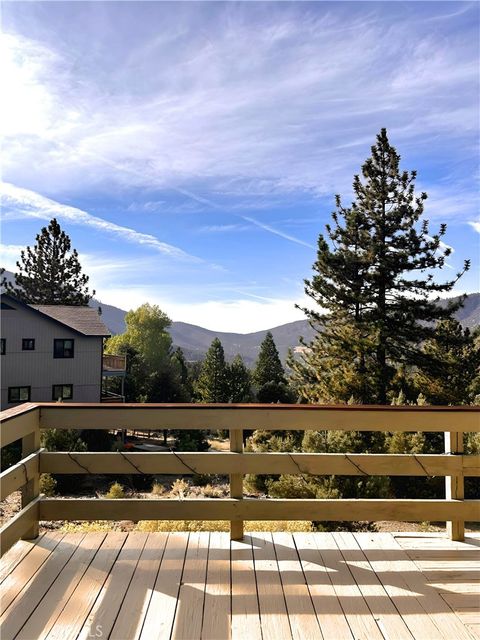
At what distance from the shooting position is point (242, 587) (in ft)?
8.59

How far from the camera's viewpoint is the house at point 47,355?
818 inches

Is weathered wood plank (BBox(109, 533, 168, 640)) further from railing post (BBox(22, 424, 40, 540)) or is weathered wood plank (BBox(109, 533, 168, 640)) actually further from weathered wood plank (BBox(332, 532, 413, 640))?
weathered wood plank (BBox(332, 532, 413, 640))

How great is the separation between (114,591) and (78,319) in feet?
73.1

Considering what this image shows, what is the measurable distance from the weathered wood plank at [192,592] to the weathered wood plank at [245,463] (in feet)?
1.43

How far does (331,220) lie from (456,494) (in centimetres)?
1956

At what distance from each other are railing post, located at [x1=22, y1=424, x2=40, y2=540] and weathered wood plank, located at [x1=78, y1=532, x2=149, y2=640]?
0.64m

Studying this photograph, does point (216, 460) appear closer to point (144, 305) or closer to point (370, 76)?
point (370, 76)

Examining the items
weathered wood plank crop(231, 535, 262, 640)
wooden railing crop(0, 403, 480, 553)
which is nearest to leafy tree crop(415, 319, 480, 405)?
wooden railing crop(0, 403, 480, 553)

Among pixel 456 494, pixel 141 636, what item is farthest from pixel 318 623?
pixel 456 494

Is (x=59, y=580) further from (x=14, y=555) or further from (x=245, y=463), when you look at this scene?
(x=245, y=463)

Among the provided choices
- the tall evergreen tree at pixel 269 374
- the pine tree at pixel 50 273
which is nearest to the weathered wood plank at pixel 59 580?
the tall evergreen tree at pixel 269 374

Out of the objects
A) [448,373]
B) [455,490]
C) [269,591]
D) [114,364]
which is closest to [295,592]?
[269,591]

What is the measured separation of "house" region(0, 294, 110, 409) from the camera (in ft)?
68.2

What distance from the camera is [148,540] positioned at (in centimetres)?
319
